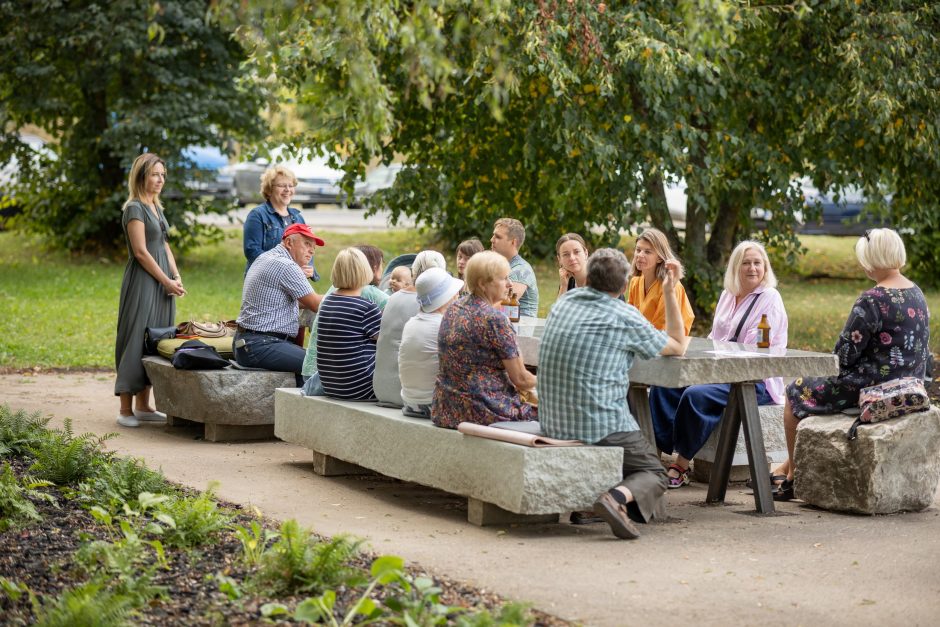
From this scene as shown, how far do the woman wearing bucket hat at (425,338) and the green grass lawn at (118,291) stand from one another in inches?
251

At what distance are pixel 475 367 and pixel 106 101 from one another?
52.1 ft

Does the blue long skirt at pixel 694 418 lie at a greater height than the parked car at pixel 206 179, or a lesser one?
lesser

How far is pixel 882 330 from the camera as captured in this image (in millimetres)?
6418

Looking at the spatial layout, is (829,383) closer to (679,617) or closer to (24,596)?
(679,617)

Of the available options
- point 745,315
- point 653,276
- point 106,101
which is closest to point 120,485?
point 653,276

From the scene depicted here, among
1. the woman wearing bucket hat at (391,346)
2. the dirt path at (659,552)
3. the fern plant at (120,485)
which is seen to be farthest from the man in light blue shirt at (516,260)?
the fern plant at (120,485)

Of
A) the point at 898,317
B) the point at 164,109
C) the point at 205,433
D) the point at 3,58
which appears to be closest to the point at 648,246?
the point at 898,317

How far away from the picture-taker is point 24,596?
449cm

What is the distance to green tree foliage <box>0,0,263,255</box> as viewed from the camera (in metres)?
18.4

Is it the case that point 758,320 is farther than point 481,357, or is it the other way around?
point 758,320

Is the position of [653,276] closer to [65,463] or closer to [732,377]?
[732,377]

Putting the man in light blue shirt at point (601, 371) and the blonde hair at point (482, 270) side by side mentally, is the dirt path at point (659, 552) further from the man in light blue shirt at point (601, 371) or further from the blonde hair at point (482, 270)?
the blonde hair at point (482, 270)

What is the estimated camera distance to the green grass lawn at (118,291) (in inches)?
518

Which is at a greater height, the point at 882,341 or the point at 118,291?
the point at 882,341
